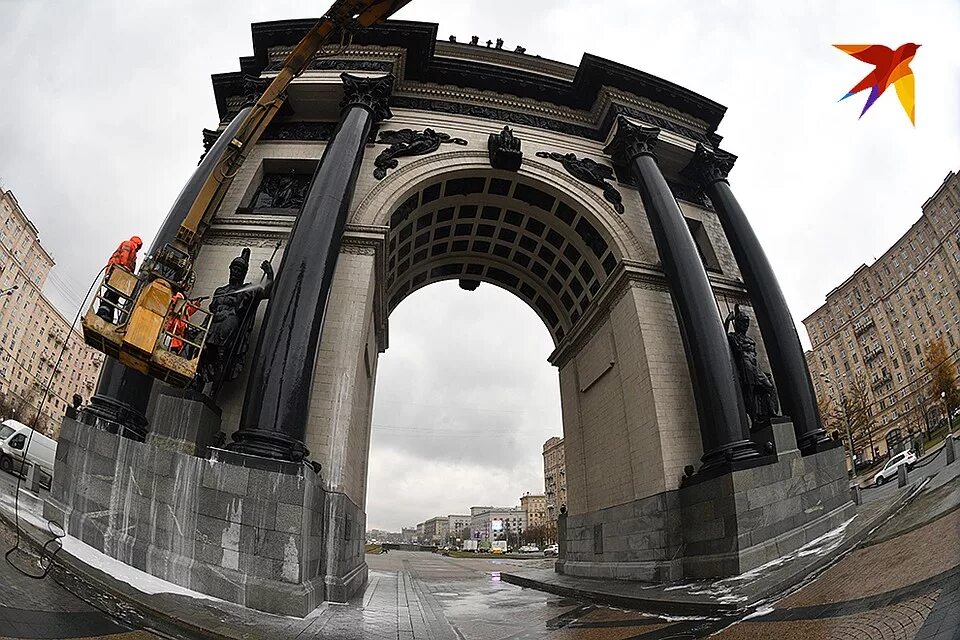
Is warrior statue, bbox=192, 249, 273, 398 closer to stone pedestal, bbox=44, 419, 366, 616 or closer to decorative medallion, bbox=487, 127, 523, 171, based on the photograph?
stone pedestal, bbox=44, 419, 366, 616

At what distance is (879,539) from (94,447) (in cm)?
957

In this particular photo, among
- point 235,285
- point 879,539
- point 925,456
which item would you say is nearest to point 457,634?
point 879,539

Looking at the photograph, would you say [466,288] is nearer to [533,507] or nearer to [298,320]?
[298,320]

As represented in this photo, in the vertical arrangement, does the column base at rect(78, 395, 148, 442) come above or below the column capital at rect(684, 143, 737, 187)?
below

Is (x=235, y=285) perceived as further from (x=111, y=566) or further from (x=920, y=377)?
(x=920, y=377)

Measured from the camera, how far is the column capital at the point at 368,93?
14.4 meters

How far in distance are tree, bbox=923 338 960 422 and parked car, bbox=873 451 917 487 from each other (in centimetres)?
93

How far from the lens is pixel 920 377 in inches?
153

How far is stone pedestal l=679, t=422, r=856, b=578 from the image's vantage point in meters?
8.94

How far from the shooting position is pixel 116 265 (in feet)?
22.8

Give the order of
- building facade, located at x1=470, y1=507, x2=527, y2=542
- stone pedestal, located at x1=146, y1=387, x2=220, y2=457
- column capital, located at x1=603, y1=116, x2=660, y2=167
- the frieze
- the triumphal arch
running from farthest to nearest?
building facade, located at x1=470, y1=507, x2=527, y2=542 → column capital, located at x1=603, y1=116, x2=660, y2=167 → the frieze → stone pedestal, located at x1=146, y1=387, x2=220, y2=457 → the triumphal arch

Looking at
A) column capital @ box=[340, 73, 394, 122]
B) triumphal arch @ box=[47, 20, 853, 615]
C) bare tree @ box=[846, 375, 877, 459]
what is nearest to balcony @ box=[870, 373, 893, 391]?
bare tree @ box=[846, 375, 877, 459]

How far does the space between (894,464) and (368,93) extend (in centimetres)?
1569

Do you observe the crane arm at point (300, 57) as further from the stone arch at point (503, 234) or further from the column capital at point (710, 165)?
the column capital at point (710, 165)
